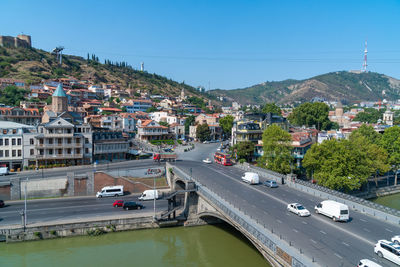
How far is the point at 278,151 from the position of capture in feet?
143

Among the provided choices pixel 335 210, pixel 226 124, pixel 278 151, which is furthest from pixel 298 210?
pixel 226 124

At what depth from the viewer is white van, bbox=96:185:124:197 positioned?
1555 inches

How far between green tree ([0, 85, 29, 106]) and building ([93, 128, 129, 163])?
48377 mm

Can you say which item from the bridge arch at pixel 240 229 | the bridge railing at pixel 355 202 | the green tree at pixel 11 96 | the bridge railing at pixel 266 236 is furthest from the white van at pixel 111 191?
the green tree at pixel 11 96

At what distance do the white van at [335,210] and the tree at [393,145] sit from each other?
105ft

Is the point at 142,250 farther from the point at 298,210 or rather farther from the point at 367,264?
the point at 367,264

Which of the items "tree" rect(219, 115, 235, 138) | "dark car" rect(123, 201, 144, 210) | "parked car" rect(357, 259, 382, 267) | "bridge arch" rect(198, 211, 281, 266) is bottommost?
"dark car" rect(123, 201, 144, 210)

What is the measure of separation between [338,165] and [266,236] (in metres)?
23.2

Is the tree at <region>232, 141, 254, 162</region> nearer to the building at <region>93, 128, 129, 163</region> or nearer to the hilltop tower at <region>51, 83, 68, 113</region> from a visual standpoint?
the building at <region>93, 128, 129, 163</region>

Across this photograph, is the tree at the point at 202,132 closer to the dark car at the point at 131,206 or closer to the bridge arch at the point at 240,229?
the dark car at the point at 131,206

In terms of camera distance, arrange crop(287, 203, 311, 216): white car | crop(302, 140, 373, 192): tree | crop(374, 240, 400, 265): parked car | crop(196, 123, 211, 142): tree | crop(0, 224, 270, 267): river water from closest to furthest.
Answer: crop(374, 240, 400, 265): parked car
crop(287, 203, 311, 216): white car
crop(0, 224, 270, 267): river water
crop(302, 140, 373, 192): tree
crop(196, 123, 211, 142): tree

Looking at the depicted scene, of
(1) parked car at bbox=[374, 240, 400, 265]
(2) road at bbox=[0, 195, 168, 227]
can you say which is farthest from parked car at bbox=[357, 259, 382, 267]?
(2) road at bbox=[0, 195, 168, 227]

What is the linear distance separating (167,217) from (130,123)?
5388 cm

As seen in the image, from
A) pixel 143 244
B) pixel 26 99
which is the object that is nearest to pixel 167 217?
pixel 143 244
